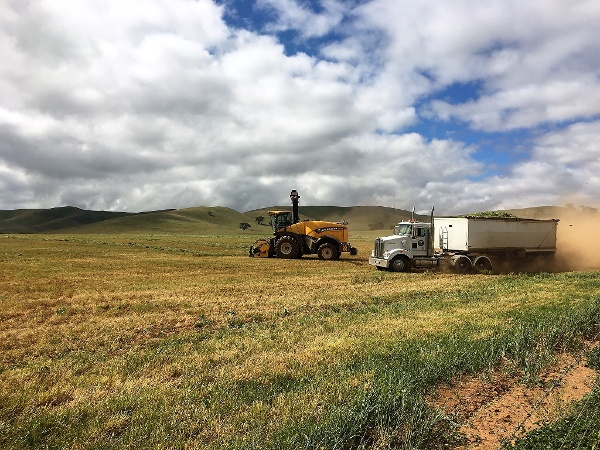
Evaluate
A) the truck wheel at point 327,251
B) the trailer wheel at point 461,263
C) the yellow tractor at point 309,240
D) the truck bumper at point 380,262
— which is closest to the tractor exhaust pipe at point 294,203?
the yellow tractor at point 309,240

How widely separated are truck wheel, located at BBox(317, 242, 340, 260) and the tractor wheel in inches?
73.8

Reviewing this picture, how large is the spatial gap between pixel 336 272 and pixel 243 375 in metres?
17.3

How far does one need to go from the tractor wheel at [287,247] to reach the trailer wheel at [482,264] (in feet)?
43.8

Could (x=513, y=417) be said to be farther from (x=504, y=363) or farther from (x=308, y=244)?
(x=308, y=244)

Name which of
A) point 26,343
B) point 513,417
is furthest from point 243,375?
point 26,343

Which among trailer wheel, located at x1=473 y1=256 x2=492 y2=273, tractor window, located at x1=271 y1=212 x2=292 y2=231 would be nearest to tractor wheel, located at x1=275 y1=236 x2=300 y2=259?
tractor window, located at x1=271 y1=212 x2=292 y2=231

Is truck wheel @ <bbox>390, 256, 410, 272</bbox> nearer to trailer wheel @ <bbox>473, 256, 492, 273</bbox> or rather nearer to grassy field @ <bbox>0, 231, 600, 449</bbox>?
trailer wheel @ <bbox>473, 256, 492, 273</bbox>

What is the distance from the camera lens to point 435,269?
2597 centimetres

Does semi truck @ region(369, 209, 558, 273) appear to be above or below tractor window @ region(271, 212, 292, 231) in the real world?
below

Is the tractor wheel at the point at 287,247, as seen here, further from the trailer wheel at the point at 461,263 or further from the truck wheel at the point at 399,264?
the trailer wheel at the point at 461,263

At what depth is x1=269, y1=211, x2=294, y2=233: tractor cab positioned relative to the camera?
33219 millimetres

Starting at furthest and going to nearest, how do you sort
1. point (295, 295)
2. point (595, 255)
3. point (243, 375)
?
point (595, 255), point (295, 295), point (243, 375)

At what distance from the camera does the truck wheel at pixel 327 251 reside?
31.9 m

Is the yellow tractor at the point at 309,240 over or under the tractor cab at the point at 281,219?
under
